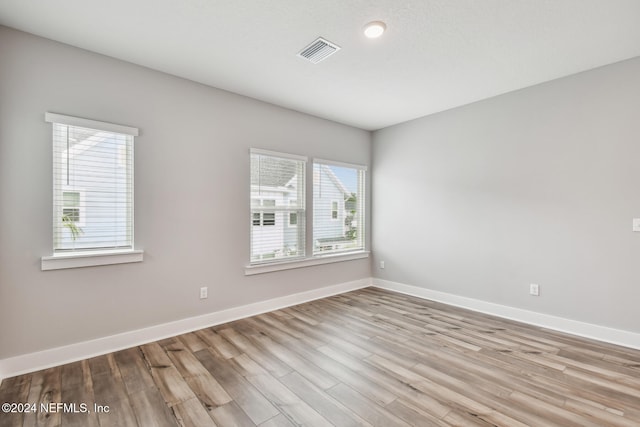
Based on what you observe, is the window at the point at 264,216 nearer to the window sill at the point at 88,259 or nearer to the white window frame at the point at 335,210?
the white window frame at the point at 335,210

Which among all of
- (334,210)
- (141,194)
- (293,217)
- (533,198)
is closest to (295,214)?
(293,217)

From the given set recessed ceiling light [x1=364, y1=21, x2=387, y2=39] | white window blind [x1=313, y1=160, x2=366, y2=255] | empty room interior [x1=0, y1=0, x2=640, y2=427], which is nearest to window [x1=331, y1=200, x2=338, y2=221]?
white window blind [x1=313, y1=160, x2=366, y2=255]

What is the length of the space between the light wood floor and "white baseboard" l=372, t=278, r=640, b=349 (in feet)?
0.48

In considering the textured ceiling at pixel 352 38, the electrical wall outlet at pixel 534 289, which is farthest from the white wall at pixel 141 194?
the electrical wall outlet at pixel 534 289

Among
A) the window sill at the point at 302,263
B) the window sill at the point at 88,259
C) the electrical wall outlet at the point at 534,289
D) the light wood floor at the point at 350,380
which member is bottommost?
the light wood floor at the point at 350,380

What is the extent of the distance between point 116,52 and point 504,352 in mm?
4432

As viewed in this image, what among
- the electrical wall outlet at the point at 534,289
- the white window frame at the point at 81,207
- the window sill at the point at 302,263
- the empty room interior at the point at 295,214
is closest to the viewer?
the empty room interior at the point at 295,214

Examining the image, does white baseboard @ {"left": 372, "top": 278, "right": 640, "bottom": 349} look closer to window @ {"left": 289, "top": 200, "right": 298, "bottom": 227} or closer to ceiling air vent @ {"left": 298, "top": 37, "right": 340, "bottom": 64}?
window @ {"left": 289, "top": 200, "right": 298, "bottom": 227}

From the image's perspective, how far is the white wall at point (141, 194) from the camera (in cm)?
229

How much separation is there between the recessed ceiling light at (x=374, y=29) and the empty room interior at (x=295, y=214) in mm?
20

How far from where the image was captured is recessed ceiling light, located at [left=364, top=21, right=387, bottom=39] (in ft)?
7.21

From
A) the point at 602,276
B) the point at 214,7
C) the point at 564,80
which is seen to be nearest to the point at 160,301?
the point at 214,7

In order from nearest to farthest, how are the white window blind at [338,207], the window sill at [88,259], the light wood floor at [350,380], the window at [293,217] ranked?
1. the light wood floor at [350,380]
2. the window sill at [88,259]
3. the window at [293,217]
4. the white window blind at [338,207]

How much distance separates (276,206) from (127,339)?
6.89ft
